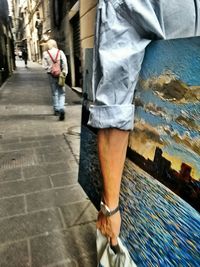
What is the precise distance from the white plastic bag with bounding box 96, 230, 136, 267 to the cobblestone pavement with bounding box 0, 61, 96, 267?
662 millimetres

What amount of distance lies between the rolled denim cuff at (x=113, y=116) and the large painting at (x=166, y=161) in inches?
4.8

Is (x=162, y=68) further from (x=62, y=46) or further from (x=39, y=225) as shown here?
(x=62, y=46)

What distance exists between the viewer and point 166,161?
3.21ft

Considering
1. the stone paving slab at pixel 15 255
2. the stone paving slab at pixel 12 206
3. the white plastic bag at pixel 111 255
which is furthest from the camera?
the stone paving slab at pixel 12 206

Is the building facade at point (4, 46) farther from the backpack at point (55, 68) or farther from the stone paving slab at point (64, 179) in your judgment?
the stone paving slab at point (64, 179)

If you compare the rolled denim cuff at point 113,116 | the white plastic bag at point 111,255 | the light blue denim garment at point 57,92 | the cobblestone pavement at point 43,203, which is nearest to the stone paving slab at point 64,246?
the cobblestone pavement at point 43,203

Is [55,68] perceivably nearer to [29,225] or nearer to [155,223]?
[29,225]

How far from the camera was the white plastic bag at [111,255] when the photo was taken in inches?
47.5

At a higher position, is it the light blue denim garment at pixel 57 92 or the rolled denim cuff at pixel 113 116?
the rolled denim cuff at pixel 113 116

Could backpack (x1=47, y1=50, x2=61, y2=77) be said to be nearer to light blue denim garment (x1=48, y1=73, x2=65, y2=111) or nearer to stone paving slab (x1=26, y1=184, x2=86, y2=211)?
light blue denim garment (x1=48, y1=73, x2=65, y2=111)

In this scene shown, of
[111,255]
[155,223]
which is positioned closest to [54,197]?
[111,255]

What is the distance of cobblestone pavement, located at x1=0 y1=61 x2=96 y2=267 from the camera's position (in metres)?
1.97

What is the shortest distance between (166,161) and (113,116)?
268 mm

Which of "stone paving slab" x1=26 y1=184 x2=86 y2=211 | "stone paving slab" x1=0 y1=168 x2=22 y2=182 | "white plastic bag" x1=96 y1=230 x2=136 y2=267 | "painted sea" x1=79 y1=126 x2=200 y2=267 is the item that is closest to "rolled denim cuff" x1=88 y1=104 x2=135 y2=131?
"painted sea" x1=79 y1=126 x2=200 y2=267
